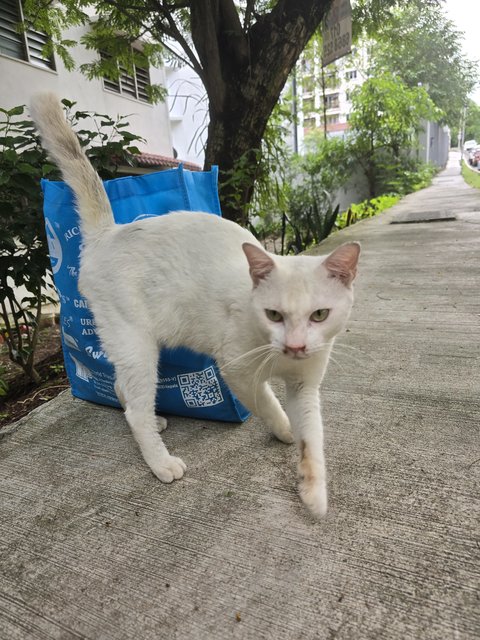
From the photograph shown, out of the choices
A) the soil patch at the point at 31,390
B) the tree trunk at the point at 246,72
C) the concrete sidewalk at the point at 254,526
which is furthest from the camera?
the tree trunk at the point at 246,72

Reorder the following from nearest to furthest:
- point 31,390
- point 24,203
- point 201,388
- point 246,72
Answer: point 201,388, point 24,203, point 31,390, point 246,72

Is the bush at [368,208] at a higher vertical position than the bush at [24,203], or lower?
lower

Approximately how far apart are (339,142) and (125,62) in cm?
867

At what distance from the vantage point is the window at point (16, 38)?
19.8 feet

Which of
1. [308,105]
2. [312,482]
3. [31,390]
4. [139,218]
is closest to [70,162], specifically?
[139,218]

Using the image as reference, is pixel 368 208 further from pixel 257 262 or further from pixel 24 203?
pixel 257 262

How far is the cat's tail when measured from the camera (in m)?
1.69

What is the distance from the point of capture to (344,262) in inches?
53.6

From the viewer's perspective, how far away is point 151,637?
98cm

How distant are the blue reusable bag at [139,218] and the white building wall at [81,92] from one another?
3735 millimetres

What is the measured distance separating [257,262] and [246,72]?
2.98m

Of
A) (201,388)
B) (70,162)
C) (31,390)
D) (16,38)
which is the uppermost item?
(16,38)

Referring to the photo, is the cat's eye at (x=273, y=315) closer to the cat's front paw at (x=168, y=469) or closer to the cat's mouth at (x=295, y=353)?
the cat's mouth at (x=295, y=353)

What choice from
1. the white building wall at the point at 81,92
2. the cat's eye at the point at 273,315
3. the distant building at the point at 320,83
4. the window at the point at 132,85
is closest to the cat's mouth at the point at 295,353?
the cat's eye at the point at 273,315
